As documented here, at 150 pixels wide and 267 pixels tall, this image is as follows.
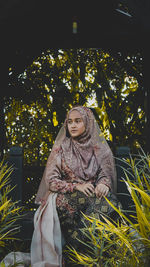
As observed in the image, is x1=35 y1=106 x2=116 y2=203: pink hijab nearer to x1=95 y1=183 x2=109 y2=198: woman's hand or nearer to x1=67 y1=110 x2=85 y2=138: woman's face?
x1=67 y1=110 x2=85 y2=138: woman's face

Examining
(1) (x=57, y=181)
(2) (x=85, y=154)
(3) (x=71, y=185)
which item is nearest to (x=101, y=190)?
(3) (x=71, y=185)

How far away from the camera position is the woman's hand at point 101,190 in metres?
2.92

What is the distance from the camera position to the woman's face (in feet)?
11.2

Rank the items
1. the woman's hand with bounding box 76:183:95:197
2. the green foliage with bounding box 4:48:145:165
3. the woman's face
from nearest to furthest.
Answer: the woman's hand with bounding box 76:183:95:197
the woman's face
the green foliage with bounding box 4:48:145:165

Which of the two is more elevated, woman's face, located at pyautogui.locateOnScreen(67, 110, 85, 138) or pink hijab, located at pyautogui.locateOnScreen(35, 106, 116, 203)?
woman's face, located at pyautogui.locateOnScreen(67, 110, 85, 138)

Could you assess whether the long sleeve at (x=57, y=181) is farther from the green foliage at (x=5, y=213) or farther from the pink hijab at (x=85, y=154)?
the green foliage at (x=5, y=213)

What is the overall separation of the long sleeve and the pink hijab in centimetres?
4

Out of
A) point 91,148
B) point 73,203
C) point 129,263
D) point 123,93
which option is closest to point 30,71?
point 123,93

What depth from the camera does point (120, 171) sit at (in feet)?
11.4

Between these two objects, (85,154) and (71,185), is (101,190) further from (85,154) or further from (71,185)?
(85,154)

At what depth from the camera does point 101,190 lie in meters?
2.93

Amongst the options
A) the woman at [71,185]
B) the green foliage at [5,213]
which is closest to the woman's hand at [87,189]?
the woman at [71,185]

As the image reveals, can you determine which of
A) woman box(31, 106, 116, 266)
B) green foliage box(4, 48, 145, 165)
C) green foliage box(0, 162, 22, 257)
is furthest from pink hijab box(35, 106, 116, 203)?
green foliage box(4, 48, 145, 165)

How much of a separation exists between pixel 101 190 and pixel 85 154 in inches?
21.0
